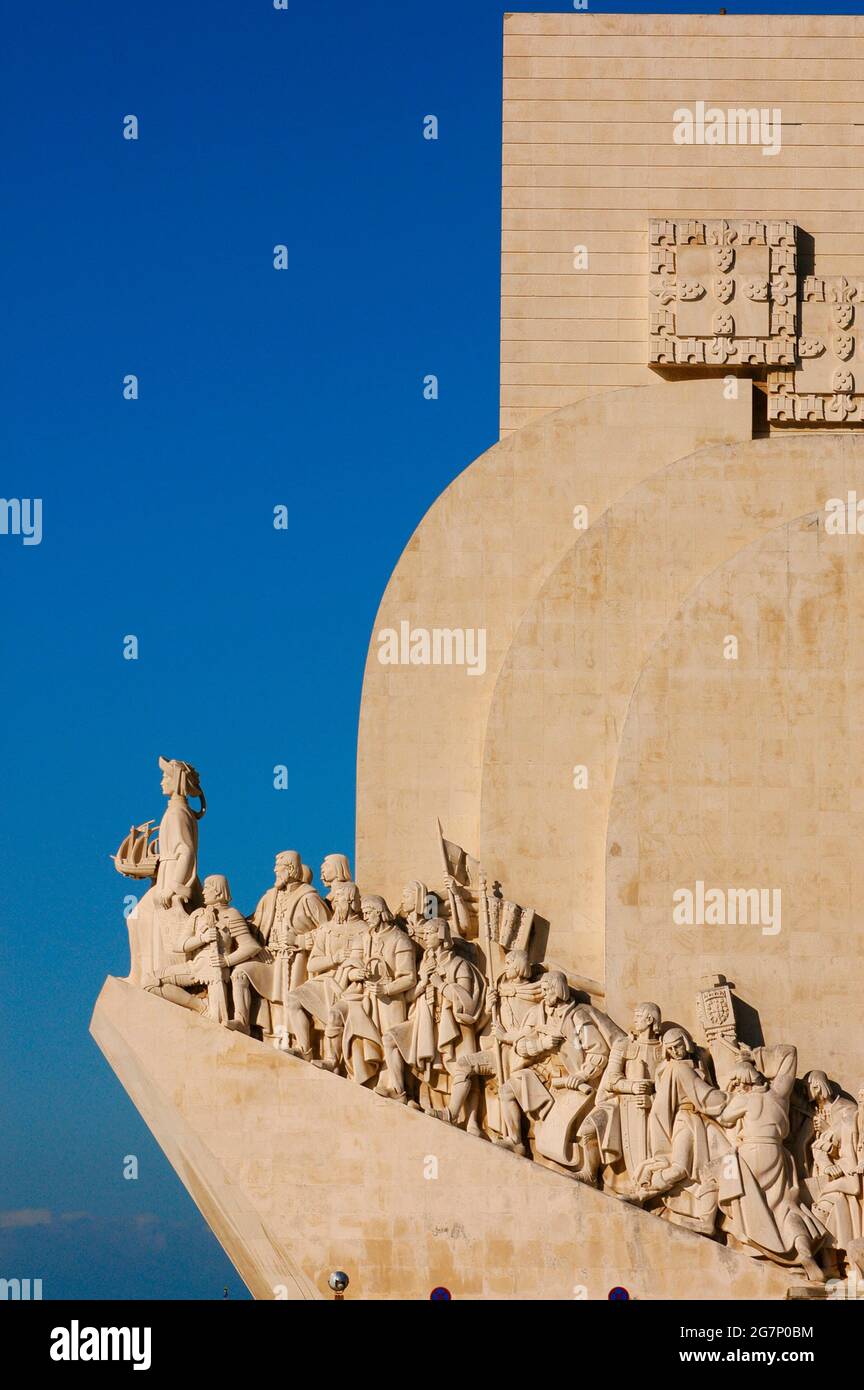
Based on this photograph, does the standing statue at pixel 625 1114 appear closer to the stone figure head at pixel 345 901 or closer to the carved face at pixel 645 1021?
the carved face at pixel 645 1021

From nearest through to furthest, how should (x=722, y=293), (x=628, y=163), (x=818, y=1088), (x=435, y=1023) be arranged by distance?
(x=818, y=1088)
(x=435, y=1023)
(x=722, y=293)
(x=628, y=163)

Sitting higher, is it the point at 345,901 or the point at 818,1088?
the point at 345,901

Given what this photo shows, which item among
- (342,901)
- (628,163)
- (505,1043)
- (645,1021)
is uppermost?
(628,163)

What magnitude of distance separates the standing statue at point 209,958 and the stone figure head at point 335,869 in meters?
0.64

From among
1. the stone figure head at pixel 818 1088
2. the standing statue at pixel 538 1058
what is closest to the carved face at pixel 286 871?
the standing statue at pixel 538 1058

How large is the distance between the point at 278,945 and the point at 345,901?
556mm

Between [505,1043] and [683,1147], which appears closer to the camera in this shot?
[683,1147]

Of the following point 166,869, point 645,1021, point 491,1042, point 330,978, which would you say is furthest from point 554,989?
point 166,869

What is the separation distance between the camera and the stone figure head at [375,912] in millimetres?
17875

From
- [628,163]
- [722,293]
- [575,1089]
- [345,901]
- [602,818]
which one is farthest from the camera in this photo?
[628,163]

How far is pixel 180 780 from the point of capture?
18750mm

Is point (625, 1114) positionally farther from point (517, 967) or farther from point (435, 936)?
point (435, 936)

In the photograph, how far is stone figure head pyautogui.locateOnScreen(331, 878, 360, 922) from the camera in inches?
709

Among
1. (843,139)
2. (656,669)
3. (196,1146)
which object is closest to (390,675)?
(656,669)
